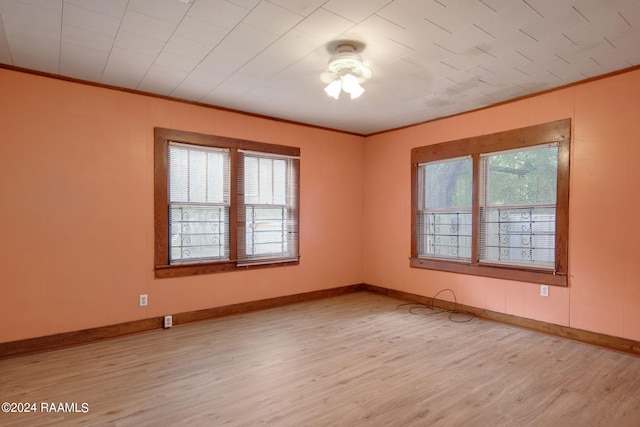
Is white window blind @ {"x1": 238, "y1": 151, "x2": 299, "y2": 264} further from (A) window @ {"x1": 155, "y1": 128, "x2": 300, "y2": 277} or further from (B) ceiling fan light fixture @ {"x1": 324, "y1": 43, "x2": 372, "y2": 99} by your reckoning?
(B) ceiling fan light fixture @ {"x1": 324, "y1": 43, "x2": 372, "y2": 99}

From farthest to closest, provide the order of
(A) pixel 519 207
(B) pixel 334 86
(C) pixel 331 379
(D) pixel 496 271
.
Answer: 1. (D) pixel 496 271
2. (A) pixel 519 207
3. (B) pixel 334 86
4. (C) pixel 331 379

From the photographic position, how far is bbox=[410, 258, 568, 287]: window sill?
3727 millimetres

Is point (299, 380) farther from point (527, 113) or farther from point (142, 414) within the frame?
point (527, 113)

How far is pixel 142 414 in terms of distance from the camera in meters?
2.24

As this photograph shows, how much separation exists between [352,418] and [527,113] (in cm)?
372

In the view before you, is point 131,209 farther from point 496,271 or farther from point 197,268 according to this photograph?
point 496,271

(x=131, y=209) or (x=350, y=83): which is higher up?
(x=350, y=83)

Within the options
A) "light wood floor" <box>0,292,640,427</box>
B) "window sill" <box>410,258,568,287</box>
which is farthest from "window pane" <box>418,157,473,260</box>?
"light wood floor" <box>0,292,640,427</box>

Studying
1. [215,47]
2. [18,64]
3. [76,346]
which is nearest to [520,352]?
[215,47]

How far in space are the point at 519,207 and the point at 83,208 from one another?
15.8 feet

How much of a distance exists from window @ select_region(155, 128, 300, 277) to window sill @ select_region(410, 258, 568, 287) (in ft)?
6.43

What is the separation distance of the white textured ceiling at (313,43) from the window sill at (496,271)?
2.03m

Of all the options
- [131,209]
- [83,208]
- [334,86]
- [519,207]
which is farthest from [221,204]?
[519,207]

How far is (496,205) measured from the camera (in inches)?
168
